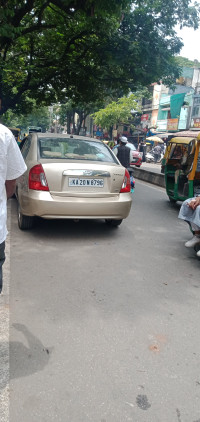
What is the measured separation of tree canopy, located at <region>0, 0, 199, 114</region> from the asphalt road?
8472 mm

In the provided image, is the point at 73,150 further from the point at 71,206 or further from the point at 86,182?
the point at 71,206

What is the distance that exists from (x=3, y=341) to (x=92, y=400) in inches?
34.7

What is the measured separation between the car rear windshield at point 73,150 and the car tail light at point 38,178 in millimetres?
367

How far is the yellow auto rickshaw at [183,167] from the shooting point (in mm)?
6754

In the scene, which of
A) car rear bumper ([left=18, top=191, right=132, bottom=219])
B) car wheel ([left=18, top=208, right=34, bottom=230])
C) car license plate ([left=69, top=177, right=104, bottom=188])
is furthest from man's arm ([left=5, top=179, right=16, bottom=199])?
car wheel ([left=18, top=208, right=34, bottom=230])

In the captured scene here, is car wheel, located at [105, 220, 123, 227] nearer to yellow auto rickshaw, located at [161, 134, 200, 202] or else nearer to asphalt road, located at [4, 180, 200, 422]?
asphalt road, located at [4, 180, 200, 422]

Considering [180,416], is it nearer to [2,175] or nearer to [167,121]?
[2,175]

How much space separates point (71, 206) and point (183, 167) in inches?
156

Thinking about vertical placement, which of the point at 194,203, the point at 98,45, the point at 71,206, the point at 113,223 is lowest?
the point at 113,223

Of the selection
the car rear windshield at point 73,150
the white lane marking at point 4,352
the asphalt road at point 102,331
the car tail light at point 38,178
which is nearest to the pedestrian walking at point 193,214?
the asphalt road at point 102,331

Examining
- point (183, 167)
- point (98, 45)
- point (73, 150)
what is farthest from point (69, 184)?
point (98, 45)

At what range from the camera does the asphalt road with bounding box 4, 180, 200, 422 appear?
2182 millimetres

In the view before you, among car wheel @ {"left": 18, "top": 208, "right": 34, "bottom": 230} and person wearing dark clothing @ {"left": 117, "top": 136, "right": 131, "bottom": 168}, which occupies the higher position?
person wearing dark clothing @ {"left": 117, "top": 136, "right": 131, "bottom": 168}

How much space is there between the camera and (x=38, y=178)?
5160mm
